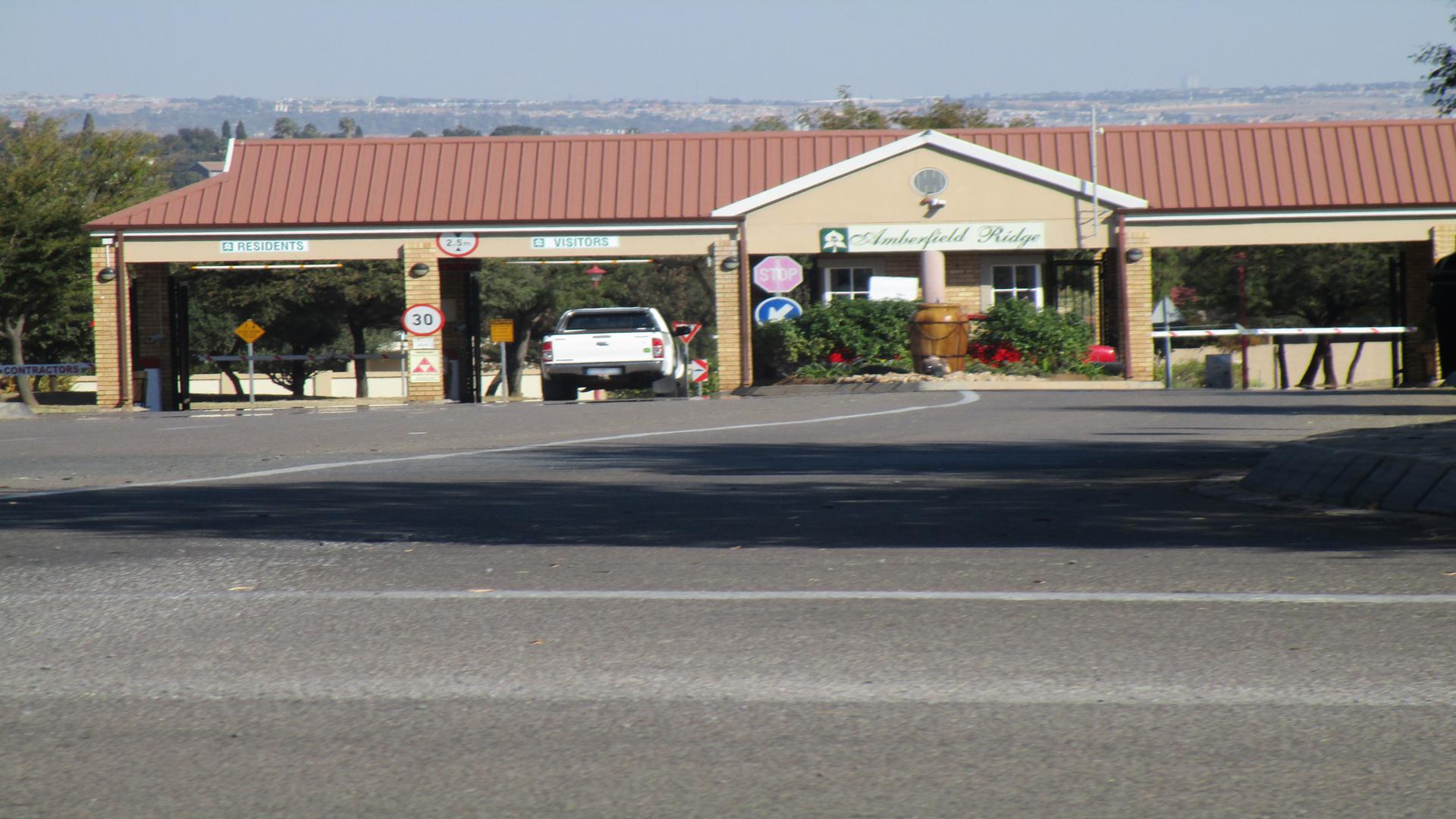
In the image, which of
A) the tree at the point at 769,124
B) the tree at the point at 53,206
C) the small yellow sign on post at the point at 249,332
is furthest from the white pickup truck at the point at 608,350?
the tree at the point at 769,124

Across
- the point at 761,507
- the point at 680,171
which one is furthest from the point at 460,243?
the point at 761,507

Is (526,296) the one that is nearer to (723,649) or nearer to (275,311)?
(275,311)

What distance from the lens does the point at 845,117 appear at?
5938cm

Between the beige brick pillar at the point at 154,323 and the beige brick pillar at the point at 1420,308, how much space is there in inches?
1020

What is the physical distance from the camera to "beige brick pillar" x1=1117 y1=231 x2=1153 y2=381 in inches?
1316

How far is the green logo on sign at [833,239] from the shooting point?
34062mm

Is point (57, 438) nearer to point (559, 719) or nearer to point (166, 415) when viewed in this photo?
point (166, 415)

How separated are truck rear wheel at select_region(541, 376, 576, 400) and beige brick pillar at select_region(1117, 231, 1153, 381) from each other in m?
11.6

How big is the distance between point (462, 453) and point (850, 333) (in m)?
17.1

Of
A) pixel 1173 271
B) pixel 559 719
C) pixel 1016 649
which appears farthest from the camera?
pixel 1173 271

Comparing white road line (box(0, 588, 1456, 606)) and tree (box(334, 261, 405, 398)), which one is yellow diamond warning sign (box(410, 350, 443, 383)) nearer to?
tree (box(334, 261, 405, 398))

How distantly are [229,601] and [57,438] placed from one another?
1190 cm

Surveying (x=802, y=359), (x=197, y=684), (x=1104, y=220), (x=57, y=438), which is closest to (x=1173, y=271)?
(x=1104, y=220)

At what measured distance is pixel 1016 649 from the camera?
5.61m
